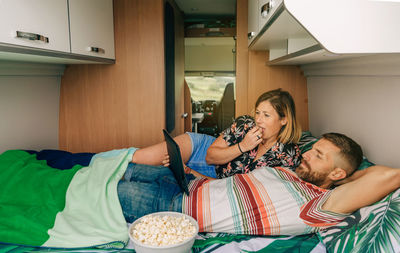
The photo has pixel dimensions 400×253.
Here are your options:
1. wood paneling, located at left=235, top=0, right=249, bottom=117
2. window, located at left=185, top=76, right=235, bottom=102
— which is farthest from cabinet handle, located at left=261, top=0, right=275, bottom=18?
window, located at left=185, top=76, right=235, bottom=102

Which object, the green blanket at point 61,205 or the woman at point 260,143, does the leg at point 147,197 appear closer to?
the green blanket at point 61,205

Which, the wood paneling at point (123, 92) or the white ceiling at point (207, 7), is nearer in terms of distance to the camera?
the wood paneling at point (123, 92)

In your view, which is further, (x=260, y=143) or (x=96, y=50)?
(x=96, y=50)

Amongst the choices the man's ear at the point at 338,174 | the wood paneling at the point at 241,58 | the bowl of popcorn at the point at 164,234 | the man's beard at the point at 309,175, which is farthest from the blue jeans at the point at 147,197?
the wood paneling at the point at 241,58

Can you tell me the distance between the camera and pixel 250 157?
173cm

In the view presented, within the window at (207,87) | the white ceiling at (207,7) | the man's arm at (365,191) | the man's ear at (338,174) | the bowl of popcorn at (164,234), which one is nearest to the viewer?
the bowl of popcorn at (164,234)

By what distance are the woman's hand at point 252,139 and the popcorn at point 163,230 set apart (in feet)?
2.39

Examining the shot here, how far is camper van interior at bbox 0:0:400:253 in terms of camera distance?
977 mm

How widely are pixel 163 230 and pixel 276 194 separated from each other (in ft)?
1.78

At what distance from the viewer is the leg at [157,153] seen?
176 centimetres

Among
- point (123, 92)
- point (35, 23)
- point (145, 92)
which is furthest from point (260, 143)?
point (35, 23)

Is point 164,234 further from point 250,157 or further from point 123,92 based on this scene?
point 123,92

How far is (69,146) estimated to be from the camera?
8.20 feet

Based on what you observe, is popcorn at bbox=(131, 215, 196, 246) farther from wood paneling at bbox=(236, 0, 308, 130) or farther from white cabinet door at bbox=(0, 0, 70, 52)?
wood paneling at bbox=(236, 0, 308, 130)
